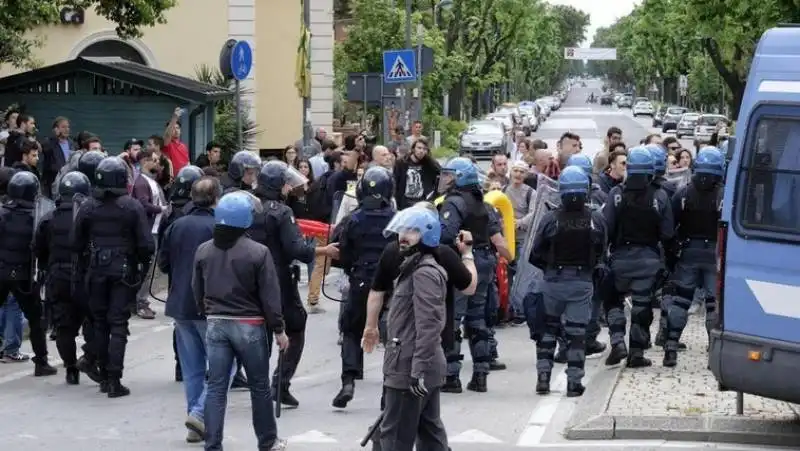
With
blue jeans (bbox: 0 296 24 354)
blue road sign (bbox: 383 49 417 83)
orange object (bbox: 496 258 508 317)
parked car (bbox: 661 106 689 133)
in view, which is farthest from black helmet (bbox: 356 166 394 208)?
parked car (bbox: 661 106 689 133)

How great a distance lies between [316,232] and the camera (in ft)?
45.7

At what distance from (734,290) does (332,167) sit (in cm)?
984

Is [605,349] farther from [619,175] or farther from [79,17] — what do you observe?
[79,17]

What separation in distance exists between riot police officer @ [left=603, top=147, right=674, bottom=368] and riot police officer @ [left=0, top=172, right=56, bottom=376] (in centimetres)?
481

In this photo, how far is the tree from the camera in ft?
69.6

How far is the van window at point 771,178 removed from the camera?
995 cm

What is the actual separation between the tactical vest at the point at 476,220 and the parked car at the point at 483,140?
37527 millimetres

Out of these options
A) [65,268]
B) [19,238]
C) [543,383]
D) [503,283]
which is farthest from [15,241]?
[503,283]

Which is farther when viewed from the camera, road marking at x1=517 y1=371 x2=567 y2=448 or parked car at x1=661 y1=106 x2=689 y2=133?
parked car at x1=661 y1=106 x2=689 y2=133

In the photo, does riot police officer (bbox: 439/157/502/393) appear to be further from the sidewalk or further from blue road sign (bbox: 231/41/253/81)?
blue road sign (bbox: 231/41/253/81)

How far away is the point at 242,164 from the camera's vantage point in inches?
481

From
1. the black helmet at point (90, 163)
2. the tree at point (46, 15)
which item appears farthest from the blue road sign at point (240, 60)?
the black helmet at point (90, 163)

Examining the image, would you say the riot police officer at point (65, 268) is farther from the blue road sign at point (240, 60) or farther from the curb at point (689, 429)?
the blue road sign at point (240, 60)

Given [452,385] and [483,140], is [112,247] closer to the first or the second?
[452,385]
